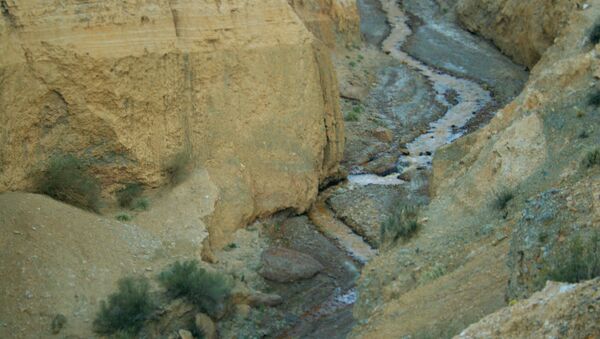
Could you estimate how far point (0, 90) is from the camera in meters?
16.3

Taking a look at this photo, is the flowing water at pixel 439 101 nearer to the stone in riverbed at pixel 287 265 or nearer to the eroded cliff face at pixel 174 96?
the eroded cliff face at pixel 174 96

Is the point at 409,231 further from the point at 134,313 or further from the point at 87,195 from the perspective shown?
the point at 87,195

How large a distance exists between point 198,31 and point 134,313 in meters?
7.22

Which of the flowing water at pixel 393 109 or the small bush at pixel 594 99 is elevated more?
the small bush at pixel 594 99

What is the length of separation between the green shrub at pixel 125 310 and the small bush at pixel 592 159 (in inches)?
294

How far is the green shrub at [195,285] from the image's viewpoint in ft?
50.8

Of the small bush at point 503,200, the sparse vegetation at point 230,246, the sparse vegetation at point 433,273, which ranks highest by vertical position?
the small bush at point 503,200

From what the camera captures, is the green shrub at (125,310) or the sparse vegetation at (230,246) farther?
the sparse vegetation at (230,246)

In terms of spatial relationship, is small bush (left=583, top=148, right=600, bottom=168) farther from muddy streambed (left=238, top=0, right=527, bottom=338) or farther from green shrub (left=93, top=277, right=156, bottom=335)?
green shrub (left=93, top=277, right=156, bottom=335)

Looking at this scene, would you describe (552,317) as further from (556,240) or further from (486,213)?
(486,213)

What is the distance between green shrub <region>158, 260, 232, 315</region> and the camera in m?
15.5

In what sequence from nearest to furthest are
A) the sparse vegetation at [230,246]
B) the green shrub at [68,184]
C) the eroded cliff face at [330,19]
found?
the green shrub at [68,184]
the sparse vegetation at [230,246]
the eroded cliff face at [330,19]

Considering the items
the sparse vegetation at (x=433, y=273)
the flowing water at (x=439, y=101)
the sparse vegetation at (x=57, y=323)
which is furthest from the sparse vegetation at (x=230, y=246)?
the flowing water at (x=439, y=101)

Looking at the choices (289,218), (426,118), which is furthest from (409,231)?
(426,118)
